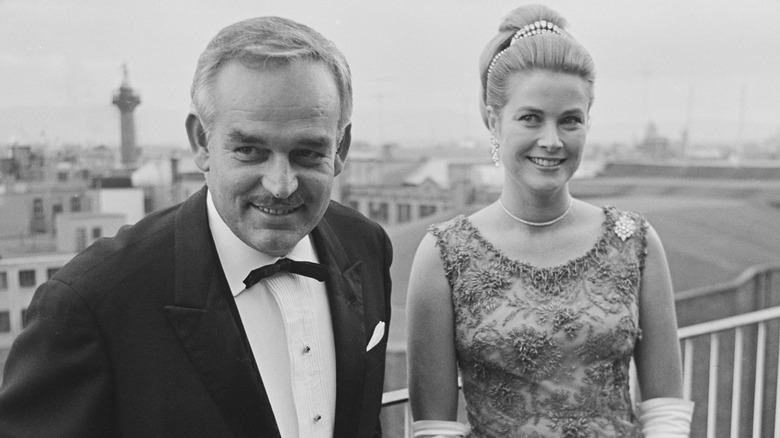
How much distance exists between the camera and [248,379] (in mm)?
872

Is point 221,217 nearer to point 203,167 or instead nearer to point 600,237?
point 203,167

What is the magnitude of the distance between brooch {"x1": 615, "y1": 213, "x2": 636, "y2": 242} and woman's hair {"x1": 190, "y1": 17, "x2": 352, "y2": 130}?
81cm

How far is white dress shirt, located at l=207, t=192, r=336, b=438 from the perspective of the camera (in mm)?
924

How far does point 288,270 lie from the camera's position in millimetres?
936

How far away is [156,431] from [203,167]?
1.13 ft

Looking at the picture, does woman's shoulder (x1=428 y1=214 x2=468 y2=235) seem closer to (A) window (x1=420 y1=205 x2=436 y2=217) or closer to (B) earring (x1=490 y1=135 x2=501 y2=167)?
(B) earring (x1=490 y1=135 x2=501 y2=167)

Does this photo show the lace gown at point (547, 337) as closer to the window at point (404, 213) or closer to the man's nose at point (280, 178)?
the man's nose at point (280, 178)

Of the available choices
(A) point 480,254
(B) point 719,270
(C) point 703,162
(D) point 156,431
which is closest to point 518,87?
(A) point 480,254

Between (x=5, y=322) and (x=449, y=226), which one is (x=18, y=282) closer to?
(x=5, y=322)

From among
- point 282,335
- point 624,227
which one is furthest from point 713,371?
point 282,335

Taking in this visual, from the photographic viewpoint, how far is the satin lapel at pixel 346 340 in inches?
38.8

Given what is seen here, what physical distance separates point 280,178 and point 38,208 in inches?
48.0

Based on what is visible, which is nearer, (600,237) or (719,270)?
(600,237)

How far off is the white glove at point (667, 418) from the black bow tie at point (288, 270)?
0.83 meters
